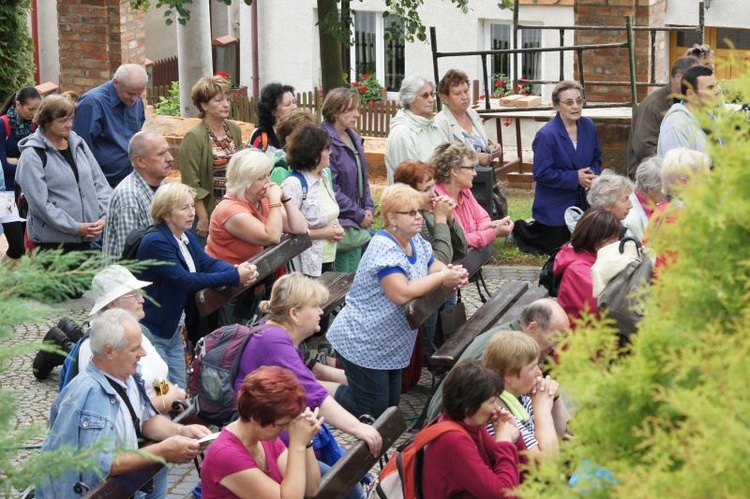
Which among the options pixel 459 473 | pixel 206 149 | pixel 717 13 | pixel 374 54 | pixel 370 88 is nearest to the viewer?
pixel 459 473

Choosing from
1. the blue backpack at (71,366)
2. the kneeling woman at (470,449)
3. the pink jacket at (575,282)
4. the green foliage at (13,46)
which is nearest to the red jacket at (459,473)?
the kneeling woman at (470,449)

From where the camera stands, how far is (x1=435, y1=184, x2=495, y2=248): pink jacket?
8562 millimetres

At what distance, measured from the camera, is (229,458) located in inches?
195

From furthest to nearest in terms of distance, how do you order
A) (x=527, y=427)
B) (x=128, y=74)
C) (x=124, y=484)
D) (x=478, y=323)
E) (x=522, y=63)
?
1. (x=522, y=63)
2. (x=128, y=74)
3. (x=478, y=323)
4. (x=527, y=427)
5. (x=124, y=484)

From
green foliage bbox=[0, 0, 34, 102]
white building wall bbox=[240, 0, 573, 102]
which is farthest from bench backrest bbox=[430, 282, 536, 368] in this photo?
white building wall bbox=[240, 0, 573, 102]

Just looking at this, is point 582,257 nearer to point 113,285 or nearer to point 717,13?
point 113,285

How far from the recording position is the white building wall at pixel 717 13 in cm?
2167

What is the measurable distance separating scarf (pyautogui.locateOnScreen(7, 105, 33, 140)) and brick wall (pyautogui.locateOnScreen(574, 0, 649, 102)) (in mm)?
6295

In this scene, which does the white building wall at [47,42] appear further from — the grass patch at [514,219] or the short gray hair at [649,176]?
the short gray hair at [649,176]

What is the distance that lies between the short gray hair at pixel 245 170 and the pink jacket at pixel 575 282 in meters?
1.90

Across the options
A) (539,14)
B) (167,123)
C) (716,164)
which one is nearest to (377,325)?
(716,164)

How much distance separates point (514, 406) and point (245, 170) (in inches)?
109

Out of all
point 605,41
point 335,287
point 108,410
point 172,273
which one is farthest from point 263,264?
point 605,41

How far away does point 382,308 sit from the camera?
705 cm
